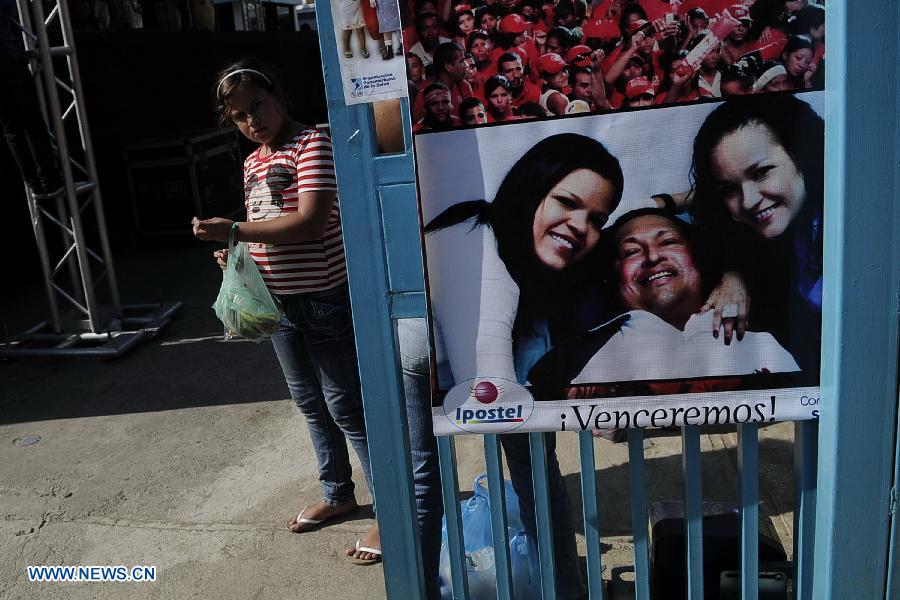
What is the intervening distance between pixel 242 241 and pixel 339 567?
1.27m

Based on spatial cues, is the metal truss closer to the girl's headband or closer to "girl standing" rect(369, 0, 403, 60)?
the girl's headband

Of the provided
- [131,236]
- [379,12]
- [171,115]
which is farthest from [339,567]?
[171,115]

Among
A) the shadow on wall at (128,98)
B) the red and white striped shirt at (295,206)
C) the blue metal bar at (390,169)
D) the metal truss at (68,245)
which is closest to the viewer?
the blue metal bar at (390,169)

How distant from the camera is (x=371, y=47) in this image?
5.36 feet

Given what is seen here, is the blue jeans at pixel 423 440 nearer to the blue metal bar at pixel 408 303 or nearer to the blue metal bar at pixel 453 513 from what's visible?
the blue metal bar at pixel 453 513

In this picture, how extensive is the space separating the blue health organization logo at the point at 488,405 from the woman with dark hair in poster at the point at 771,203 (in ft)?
1.63

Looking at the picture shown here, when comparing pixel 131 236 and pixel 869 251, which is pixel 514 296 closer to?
pixel 869 251

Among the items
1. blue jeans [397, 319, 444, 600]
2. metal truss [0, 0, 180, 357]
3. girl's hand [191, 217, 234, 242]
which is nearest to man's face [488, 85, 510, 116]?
blue jeans [397, 319, 444, 600]

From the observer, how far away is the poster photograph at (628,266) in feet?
5.27

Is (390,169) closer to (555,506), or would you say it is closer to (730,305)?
(730,305)

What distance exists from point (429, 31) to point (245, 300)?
1.46 metres

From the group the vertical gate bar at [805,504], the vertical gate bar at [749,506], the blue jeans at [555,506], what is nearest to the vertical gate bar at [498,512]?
the blue jeans at [555,506]

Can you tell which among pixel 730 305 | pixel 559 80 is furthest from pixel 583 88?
pixel 730 305

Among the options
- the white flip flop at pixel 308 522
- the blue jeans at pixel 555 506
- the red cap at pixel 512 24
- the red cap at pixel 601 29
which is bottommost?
the white flip flop at pixel 308 522
